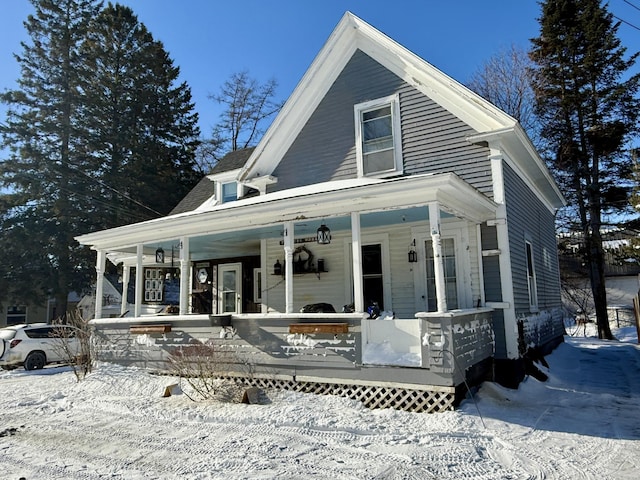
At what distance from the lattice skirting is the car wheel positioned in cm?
1043

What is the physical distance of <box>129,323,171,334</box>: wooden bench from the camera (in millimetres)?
9164

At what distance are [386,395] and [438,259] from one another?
2.20 m

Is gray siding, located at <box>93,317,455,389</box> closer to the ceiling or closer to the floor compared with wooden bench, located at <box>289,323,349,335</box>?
closer to the floor

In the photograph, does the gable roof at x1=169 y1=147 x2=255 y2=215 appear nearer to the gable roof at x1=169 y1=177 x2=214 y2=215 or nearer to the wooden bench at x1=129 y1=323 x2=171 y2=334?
the gable roof at x1=169 y1=177 x2=214 y2=215

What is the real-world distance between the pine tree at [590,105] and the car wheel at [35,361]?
21.6 metres

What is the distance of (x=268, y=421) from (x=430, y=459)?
2384 millimetres

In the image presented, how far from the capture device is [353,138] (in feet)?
34.5

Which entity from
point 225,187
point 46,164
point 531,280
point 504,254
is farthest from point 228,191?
point 46,164

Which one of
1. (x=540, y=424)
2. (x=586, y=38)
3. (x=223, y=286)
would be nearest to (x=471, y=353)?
(x=540, y=424)

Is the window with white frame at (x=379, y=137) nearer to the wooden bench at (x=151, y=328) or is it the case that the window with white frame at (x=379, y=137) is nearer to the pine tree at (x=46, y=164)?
the wooden bench at (x=151, y=328)

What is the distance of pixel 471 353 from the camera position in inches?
286

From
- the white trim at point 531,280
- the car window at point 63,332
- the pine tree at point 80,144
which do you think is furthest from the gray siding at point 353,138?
the pine tree at point 80,144

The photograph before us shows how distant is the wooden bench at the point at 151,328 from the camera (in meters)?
9.16

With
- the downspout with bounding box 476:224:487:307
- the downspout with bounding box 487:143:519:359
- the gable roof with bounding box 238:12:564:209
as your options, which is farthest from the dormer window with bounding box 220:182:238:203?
the downspout with bounding box 487:143:519:359
